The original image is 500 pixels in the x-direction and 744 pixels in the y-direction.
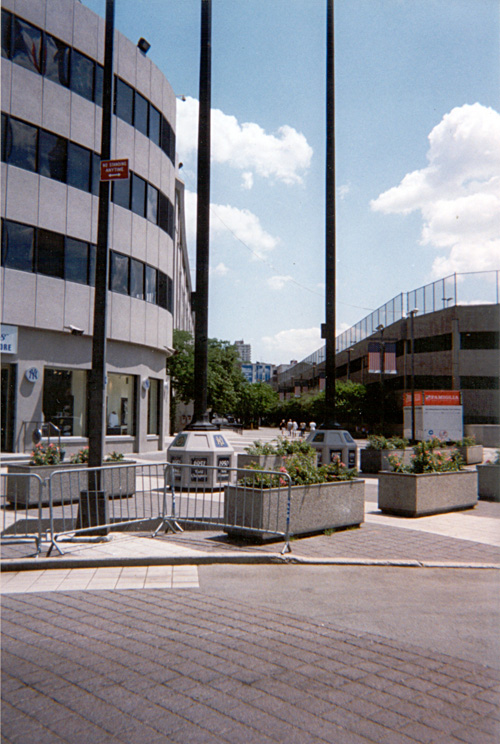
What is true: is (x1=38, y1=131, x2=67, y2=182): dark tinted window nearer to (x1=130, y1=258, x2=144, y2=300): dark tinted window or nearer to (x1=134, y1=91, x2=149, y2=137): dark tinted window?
(x1=130, y1=258, x2=144, y2=300): dark tinted window

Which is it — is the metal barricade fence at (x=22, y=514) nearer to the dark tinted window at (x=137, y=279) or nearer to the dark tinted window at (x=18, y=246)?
the dark tinted window at (x=18, y=246)

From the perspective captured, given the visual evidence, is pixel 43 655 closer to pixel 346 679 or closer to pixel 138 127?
pixel 346 679

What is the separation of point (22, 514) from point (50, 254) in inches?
458

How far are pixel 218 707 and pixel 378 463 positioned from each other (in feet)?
55.5

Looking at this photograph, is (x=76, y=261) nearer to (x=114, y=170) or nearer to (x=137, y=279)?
(x=137, y=279)

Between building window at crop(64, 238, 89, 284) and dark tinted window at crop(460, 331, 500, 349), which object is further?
dark tinted window at crop(460, 331, 500, 349)

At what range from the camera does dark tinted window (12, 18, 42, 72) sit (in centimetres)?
1972

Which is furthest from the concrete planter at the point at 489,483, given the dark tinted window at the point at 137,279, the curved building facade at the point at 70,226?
the dark tinted window at the point at 137,279

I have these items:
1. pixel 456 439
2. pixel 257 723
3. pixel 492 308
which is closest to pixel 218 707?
pixel 257 723

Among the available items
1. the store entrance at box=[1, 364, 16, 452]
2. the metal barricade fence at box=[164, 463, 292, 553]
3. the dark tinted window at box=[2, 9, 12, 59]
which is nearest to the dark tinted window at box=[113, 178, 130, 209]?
the dark tinted window at box=[2, 9, 12, 59]

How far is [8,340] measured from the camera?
63.3 ft

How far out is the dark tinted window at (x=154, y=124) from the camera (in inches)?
1038

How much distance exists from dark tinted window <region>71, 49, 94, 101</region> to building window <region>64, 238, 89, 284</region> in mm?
5360

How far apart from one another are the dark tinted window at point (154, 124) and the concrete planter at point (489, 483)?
19333mm
